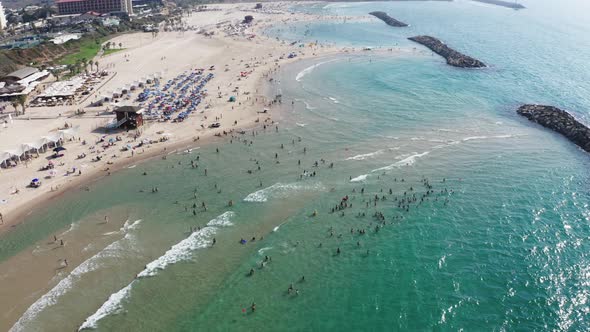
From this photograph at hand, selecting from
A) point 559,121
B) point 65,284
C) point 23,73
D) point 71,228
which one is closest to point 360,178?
point 71,228

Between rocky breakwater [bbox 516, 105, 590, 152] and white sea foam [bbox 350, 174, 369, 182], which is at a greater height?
rocky breakwater [bbox 516, 105, 590, 152]

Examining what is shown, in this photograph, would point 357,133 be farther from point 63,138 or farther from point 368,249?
point 63,138

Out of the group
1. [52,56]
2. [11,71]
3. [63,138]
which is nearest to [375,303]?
[63,138]

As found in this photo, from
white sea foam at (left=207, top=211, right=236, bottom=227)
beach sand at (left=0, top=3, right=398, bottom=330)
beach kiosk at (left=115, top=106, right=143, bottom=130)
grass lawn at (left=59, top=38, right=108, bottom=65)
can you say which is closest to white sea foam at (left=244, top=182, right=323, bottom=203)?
white sea foam at (left=207, top=211, right=236, bottom=227)

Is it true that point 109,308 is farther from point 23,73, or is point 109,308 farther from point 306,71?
point 306,71

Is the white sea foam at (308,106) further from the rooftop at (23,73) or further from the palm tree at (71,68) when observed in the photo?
the rooftop at (23,73)

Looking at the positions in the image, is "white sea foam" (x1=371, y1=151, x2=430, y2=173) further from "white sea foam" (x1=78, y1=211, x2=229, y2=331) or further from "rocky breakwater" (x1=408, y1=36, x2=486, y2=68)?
"rocky breakwater" (x1=408, y1=36, x2=486, y2=68)
